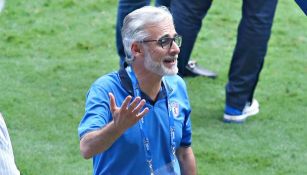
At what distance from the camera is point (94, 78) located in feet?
24.1

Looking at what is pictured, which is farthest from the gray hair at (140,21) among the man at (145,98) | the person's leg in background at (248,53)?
the person's leg in background at (248,53)

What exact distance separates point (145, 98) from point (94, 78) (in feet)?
10.7

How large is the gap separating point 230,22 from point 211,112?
2.37m

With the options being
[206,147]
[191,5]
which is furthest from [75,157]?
[191,5]

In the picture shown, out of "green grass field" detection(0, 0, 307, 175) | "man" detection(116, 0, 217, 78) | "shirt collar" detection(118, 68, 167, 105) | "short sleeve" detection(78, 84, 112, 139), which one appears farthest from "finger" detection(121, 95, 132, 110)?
"man" detection(116, 0, 217, 78)

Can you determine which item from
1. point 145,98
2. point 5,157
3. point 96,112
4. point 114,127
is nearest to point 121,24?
point 145,98

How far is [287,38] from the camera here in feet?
28.0

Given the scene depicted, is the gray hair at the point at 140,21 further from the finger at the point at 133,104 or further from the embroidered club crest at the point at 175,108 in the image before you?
the finger at the point at 133,104

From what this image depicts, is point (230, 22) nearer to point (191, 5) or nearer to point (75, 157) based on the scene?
point (191, 5)

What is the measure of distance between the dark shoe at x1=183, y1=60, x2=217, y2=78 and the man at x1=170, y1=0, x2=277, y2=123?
66 centimetres

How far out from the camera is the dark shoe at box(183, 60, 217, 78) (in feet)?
24.3

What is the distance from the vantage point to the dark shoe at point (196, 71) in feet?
24.3

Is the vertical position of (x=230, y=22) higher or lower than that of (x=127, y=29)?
lower

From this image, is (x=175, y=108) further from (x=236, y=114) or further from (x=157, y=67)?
(x=236, y=114)
